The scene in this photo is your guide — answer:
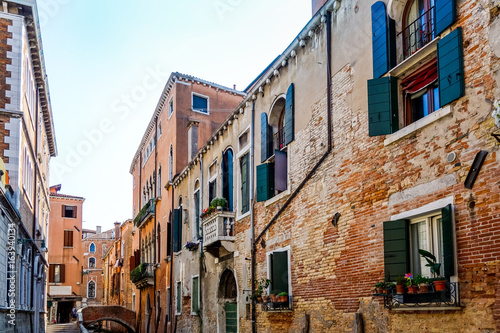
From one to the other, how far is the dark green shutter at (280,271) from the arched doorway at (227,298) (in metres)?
3.71

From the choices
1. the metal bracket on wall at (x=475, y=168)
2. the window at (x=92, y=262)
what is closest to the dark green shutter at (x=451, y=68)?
the metal bracket on wall at (x=475, y=168)

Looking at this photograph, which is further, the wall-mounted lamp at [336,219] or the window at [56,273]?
the window at [56,273]

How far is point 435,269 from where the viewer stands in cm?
732

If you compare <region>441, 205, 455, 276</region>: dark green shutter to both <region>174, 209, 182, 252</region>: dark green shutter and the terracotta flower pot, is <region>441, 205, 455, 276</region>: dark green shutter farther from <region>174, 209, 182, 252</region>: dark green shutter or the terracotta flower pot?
<region>174, 209, 182, 252</region>: dark green shutter

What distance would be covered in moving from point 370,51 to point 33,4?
11598 millimetres

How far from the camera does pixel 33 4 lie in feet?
55.3

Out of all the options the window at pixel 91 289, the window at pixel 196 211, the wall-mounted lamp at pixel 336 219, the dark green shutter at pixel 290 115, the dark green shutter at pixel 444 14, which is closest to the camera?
the dark green shutter at pixel 444 14

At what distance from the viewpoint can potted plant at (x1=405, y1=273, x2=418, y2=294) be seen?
7627 millimetres

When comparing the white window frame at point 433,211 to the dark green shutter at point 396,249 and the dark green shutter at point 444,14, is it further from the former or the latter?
the dark green shutter at point 444,14

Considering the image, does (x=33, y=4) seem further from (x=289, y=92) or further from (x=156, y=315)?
(x=156, y=315)

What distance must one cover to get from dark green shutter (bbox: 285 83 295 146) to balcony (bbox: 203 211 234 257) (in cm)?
411

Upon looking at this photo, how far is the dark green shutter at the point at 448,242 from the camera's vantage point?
7.08 meters

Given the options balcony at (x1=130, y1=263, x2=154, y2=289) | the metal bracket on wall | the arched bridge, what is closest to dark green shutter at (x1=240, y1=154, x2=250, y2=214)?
the metal bracket on wall

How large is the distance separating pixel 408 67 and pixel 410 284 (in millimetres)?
3220
